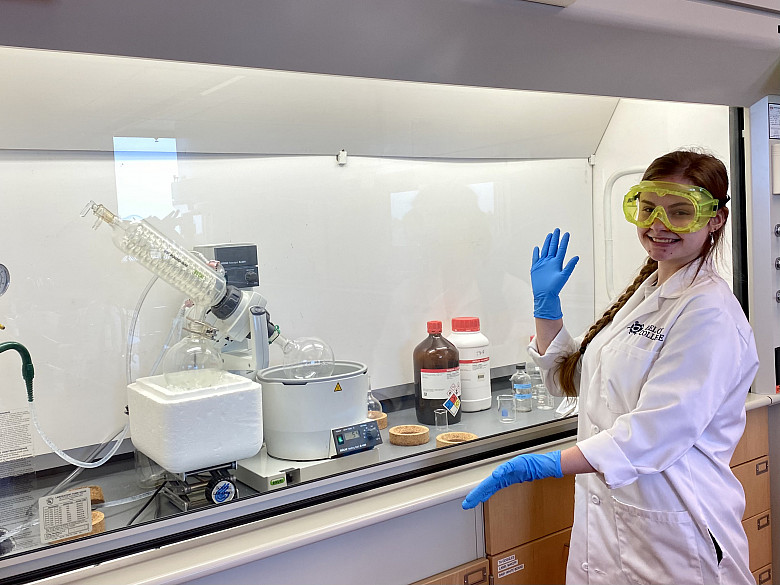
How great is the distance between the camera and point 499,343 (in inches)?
90.5

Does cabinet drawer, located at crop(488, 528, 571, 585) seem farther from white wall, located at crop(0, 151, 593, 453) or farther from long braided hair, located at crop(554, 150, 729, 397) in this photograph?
long braided hair, located at crop(554, 150, 729, 397)

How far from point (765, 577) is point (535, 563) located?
87cm

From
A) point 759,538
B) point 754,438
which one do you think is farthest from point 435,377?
point 759,538

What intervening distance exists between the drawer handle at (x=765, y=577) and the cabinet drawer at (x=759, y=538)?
1.1 inches

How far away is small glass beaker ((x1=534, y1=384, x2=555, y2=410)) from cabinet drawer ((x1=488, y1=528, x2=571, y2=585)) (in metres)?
0.39

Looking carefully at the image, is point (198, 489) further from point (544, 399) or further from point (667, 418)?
point (544, 399)

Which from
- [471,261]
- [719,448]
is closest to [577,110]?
[471,261]

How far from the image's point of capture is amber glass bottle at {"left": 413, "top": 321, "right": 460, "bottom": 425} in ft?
6.47

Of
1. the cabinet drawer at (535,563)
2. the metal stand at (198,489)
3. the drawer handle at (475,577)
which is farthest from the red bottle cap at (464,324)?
the metal stand at (198,489)

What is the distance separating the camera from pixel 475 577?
162cm

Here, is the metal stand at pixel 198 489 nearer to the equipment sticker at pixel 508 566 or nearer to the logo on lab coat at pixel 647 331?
the equipment sticker at pixel 508 566

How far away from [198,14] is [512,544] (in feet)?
4.47

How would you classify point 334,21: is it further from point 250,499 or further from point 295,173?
point 250,499

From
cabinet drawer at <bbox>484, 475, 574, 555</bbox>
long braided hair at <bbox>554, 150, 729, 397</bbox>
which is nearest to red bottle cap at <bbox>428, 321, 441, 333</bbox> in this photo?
cabinet drawer at <bbox>484, 475, 574, 555</bbox>
